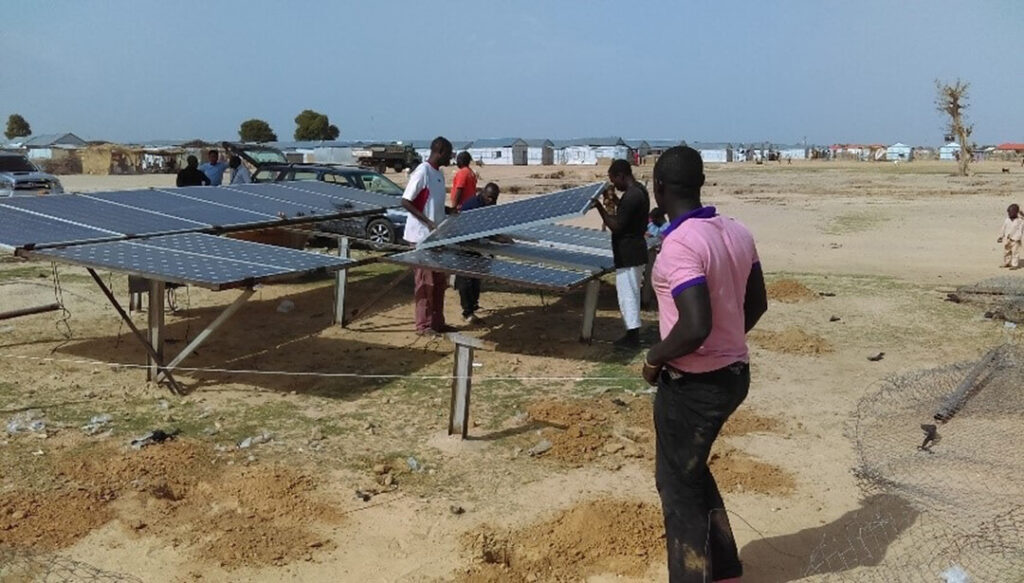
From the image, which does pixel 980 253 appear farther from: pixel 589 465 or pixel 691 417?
pixel 691 417

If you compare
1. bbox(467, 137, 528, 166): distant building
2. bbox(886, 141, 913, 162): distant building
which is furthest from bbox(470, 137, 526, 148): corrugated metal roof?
bbox(886, 141, 913, 162): distant building

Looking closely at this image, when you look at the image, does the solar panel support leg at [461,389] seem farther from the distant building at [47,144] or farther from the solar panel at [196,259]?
the distant building at [47,144]

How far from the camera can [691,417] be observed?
11.5 ft

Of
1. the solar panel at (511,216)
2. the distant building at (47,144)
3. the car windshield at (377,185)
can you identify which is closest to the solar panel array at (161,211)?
the solar panel at (511,216)

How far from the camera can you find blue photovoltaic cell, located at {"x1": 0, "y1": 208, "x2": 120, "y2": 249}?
22.9 ft

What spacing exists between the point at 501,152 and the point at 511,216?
8116cm

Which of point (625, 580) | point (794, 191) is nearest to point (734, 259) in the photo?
point (625, 580)

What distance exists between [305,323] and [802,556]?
693 cm

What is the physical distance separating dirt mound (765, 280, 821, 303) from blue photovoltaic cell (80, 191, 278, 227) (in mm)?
6807

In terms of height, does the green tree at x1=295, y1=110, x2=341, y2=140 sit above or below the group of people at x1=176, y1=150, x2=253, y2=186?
above

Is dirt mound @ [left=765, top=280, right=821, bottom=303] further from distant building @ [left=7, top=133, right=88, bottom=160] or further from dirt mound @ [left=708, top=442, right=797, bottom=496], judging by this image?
distant building @ [left=7, top=133, right=88, bottom=160]

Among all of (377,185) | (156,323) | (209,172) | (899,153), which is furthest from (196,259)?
(899,153)

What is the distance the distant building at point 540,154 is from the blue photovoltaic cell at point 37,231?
3172 inches

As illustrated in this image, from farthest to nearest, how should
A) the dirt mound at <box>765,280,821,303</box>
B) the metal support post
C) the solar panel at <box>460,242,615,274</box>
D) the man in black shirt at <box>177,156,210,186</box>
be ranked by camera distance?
the man in black shirt at <box>177,156,210,186</box> → the dirt mound at <box>765,280,821,303</box> → the solar panel at <box>460,242,615,274</box> → the metal support post
